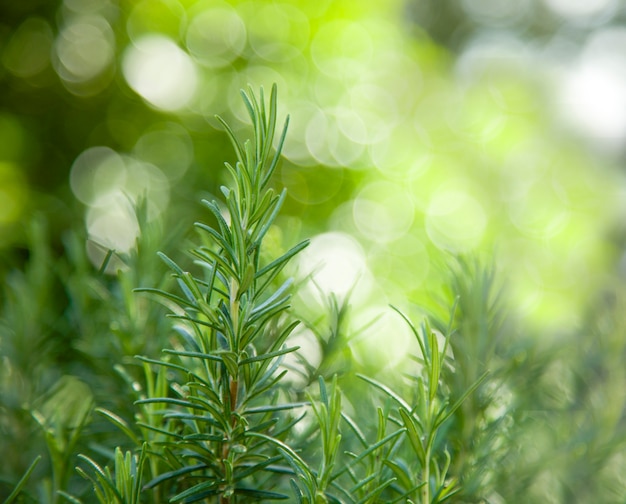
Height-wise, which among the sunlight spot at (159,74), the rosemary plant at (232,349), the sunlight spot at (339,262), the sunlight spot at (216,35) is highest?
the sunlight spot at (216,35)

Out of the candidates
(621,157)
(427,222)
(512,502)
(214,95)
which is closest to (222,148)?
(214,95)

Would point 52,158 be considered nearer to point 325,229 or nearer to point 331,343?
point 325,229

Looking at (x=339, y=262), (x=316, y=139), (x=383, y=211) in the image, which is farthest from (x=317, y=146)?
(x=339, y=262)

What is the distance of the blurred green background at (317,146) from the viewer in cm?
70

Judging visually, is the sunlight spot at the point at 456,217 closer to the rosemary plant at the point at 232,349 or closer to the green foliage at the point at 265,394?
the green foliage at the point at 265,394

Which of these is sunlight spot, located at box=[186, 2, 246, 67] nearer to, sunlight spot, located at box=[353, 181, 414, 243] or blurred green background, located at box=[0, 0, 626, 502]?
blurred green background, located at box=[0, 0, 626, 502]

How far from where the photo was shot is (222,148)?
0.82m

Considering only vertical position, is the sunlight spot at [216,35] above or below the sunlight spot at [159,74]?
above

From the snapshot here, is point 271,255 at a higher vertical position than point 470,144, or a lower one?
lower

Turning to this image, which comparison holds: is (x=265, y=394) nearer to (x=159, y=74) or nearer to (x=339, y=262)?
(x=339, y=262)

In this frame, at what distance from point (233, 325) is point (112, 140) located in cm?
73

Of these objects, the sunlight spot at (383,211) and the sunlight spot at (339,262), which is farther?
the sunlight spot at (383,211)

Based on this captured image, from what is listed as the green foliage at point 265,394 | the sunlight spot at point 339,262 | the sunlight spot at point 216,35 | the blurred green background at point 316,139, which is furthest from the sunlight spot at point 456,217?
the green foliage at point 265,394

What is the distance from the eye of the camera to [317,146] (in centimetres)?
91
